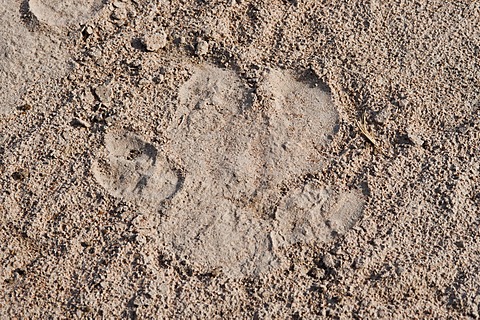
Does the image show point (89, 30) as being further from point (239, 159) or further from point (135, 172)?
point (239, 159)

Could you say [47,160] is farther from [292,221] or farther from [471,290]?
[471,290]

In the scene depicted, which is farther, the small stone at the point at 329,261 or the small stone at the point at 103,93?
the small stone at the point at 103,93

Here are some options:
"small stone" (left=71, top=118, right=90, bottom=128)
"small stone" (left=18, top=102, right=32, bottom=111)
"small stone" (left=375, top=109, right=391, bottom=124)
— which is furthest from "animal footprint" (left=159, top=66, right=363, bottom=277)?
"small stone" (left=18, top=102, right=32, bottom=111)

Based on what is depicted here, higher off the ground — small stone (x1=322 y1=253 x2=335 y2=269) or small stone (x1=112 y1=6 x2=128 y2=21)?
small stone (x1=112 y1=6 x2=128 y2=21)

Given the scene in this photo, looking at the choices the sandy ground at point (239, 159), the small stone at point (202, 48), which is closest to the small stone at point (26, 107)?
the sandy ground at point (239, 159)

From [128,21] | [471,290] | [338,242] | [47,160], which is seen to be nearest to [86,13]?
[128,21]

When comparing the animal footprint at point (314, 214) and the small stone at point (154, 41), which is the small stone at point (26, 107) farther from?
the animal footprint at point (314, 214)

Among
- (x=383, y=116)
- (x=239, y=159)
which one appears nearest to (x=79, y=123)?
(x=239, y=159)

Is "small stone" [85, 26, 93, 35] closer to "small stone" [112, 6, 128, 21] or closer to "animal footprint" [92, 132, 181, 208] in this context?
"small stone" [112, 6, 128, 21]
